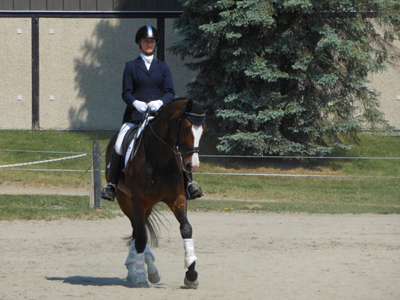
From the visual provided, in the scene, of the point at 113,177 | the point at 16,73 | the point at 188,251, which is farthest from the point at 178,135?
the point at 16,73

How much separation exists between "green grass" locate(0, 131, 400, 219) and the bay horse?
542cm

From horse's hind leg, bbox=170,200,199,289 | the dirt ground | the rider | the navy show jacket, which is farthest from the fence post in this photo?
horse's hind leg, bbox=170,200,199,289

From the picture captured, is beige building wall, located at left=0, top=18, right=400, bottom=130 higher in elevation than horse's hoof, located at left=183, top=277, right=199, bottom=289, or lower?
higher

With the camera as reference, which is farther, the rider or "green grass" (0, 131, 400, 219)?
"green grass" (0, 131, 400, 219)

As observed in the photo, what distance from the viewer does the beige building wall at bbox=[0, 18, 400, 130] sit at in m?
26.5

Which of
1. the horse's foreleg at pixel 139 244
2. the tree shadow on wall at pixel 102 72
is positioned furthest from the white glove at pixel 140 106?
the tree shadow on wall at pixel 102 72

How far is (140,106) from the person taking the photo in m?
8.54

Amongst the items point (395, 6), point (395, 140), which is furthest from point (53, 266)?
point (395, 140)

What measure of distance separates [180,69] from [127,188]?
58.5ft

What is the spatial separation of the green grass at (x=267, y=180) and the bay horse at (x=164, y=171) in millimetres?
5424

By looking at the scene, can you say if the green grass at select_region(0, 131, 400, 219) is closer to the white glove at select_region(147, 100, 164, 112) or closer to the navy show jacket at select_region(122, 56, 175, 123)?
the navy show jacket at select_region(122, 56, 175, 123)

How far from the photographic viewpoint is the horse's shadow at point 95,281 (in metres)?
8.52

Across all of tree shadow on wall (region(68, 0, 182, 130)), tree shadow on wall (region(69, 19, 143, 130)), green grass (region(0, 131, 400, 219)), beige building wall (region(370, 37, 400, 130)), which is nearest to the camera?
green grass (region(0, 131, 400, 219))

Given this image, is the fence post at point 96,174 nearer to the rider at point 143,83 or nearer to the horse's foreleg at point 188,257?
the rider at point 143,83
